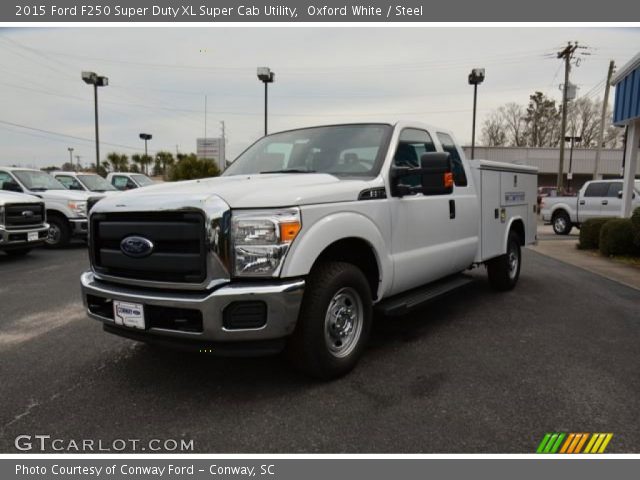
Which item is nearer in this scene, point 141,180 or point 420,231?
point 420,231

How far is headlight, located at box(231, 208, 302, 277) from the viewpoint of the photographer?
9.62 ft

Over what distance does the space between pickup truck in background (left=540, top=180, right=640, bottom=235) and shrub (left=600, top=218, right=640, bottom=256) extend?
4.99 m

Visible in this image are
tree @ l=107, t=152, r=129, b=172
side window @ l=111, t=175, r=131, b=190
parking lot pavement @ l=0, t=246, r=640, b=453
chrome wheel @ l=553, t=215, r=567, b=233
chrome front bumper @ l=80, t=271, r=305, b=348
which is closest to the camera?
parking lot pavement @ l=0, t=246, r=640, b=453

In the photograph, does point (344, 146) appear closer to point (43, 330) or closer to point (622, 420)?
point (622, 420)

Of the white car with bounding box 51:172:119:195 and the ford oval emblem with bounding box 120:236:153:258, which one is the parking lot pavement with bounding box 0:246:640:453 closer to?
the ford oval emblem with bounding box 120:236:153:258

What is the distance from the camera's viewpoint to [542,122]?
61125mm

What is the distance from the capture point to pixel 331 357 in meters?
3.35

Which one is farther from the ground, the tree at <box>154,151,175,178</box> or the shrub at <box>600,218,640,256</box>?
the tree at <box>154,151,175,178</box>

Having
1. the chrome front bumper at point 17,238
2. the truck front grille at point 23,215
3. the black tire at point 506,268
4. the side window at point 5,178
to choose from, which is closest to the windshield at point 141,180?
the side window at point 5,178

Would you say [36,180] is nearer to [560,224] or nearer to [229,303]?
[229,303]

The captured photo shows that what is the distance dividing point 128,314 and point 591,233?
11.5 meters

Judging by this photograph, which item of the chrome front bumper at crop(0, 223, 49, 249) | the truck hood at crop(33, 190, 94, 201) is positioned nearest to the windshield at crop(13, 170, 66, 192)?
the truck hood at crop(33, 190, 94, 201)

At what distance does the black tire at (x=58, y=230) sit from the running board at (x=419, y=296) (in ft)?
31.9

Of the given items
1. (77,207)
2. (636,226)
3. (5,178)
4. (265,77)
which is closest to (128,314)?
(77,207)
